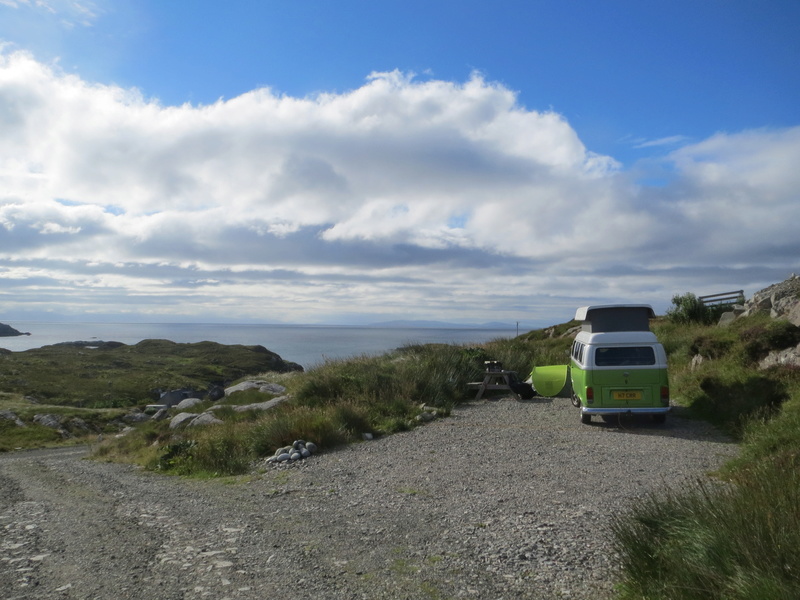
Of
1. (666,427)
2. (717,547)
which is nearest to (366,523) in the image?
(717,547)

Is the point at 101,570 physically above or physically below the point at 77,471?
above

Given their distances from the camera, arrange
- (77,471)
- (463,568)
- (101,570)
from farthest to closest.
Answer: (77,471) → (101,570) → (463,568)

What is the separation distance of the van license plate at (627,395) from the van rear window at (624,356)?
0.60m

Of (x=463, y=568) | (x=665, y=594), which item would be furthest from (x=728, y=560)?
(x=463, y=568)

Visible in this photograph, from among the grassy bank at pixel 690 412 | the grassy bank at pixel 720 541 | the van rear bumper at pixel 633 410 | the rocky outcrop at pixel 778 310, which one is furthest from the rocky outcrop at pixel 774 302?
the grassy bank at pixel 720 541

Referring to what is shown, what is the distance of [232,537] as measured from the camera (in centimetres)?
600

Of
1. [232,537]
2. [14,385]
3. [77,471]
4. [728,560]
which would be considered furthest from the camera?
[14,385]

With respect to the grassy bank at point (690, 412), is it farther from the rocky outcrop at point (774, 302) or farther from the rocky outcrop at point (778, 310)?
the rocky outcrop at point (774, 302)

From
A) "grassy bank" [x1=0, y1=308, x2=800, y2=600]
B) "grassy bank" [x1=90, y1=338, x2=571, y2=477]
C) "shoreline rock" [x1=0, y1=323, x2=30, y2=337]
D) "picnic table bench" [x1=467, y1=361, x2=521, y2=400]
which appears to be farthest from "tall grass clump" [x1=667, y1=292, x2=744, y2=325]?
"shoreline rock" [x1=0, y1=323, x2=30, y2=337]

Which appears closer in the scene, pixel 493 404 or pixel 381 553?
pixel 381 553

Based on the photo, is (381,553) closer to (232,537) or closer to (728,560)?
(232,537)

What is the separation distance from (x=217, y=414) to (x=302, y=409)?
6.18 metres

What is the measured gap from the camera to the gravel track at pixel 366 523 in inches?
183

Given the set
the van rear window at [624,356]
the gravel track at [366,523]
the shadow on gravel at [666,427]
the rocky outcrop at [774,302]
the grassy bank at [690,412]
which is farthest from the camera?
Result: the rocky outcrop at [774,302]
